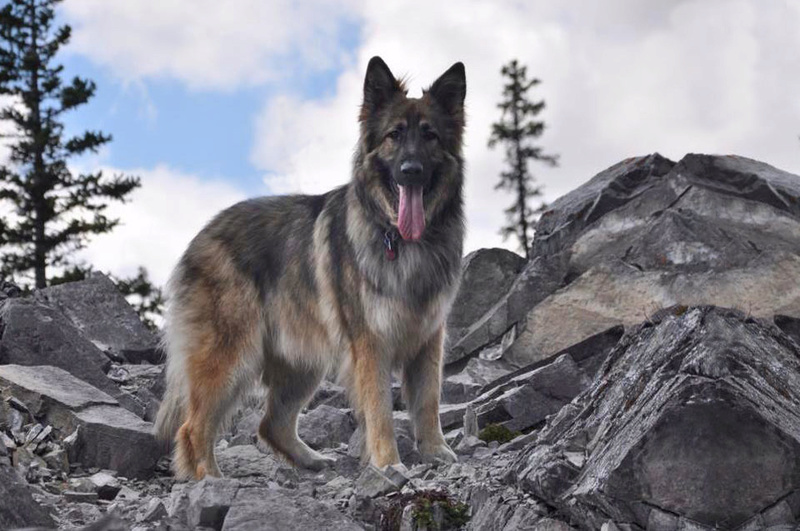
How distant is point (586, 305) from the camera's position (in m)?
11.3

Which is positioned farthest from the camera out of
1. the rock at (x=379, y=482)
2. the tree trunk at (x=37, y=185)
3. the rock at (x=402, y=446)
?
the tree trunk at (x=37, y=185)

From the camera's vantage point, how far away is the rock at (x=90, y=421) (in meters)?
7.41

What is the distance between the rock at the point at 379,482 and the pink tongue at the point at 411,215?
197 cm

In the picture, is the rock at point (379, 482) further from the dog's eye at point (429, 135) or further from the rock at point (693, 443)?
the dog's eye at point (429, 135)

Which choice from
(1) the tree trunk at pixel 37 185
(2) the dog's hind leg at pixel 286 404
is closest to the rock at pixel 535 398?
(2) the dog's hind leg at pixel 286 404

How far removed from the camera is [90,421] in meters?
7.48

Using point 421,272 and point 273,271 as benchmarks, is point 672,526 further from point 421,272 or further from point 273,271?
point 273,271

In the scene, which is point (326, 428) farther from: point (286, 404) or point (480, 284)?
point (480, 284)

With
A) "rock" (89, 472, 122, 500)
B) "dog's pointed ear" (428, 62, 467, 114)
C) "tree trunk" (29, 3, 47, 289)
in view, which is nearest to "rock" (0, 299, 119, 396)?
"rock" (89, 472, 122, 500)

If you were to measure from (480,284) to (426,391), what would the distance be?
5.54m

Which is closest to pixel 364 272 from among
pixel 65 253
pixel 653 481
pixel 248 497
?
pixel 248 497

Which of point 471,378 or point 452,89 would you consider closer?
point 452,89

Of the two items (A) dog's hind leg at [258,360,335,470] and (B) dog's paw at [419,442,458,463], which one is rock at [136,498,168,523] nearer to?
(B) dog's paw at [419,442,458,463]

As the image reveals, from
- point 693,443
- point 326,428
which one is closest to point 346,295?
point 326,428
